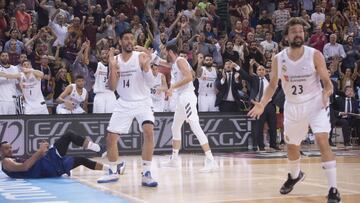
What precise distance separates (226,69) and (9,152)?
7817 millimetres

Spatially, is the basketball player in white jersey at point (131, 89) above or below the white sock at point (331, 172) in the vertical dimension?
above

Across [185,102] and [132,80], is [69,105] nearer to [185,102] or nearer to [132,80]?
[185,102]

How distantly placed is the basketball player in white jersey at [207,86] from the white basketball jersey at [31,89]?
4.39m

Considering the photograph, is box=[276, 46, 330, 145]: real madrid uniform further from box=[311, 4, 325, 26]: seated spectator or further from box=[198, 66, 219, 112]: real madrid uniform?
box=[311, 4, 325, 26]: seated spectator

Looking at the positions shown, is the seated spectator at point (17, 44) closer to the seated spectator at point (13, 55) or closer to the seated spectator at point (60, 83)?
the seated spectator at point (13, 55)

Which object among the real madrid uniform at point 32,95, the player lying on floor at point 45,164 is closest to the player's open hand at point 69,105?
the real madrid uniform at point 32,95

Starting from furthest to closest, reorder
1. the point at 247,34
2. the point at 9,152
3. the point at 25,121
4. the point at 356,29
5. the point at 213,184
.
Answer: the point at 356,29 → the point at 247,34 → the point at 25,121 → the point at 9,152 → the point at 213,184

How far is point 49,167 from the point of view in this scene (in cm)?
1007

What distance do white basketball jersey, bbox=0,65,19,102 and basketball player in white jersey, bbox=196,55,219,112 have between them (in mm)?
4957

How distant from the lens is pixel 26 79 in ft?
49.5

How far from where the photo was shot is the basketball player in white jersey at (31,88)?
49.2 feet

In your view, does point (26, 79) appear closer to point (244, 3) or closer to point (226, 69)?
point (226, 69)

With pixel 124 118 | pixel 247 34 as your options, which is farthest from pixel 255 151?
pixel 124 118

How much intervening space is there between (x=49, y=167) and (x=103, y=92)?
6012 millimetres
